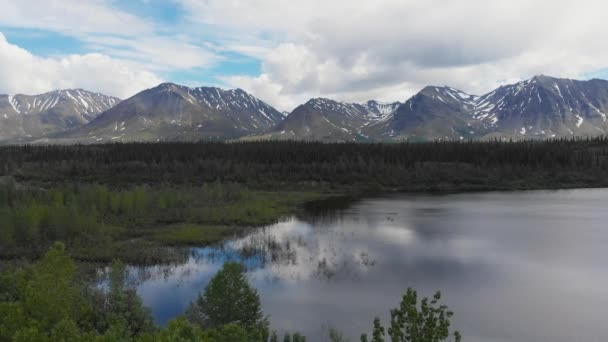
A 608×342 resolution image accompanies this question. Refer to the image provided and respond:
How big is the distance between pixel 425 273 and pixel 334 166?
108 m


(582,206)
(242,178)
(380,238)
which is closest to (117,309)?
(380,238)

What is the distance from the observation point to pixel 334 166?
14450cm

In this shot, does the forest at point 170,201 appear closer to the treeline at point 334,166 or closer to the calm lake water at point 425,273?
the treeline at point 334,166

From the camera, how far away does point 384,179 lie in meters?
138

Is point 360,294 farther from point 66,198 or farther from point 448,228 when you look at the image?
point 66,198

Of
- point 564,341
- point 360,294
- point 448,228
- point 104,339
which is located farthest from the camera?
point 448,228

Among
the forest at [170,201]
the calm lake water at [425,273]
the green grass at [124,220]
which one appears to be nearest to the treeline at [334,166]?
the forest at [170,201]

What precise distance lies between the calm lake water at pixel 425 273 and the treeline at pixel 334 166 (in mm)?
67288

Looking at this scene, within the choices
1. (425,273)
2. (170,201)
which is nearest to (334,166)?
(170,201)

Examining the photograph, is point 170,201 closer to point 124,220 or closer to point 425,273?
point 124,220

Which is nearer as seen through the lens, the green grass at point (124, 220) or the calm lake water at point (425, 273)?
the calm lake water at point (425, 273)

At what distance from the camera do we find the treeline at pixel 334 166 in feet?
443

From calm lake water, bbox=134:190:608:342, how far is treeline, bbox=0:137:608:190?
67288 millimetres

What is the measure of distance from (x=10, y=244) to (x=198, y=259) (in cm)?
1867
